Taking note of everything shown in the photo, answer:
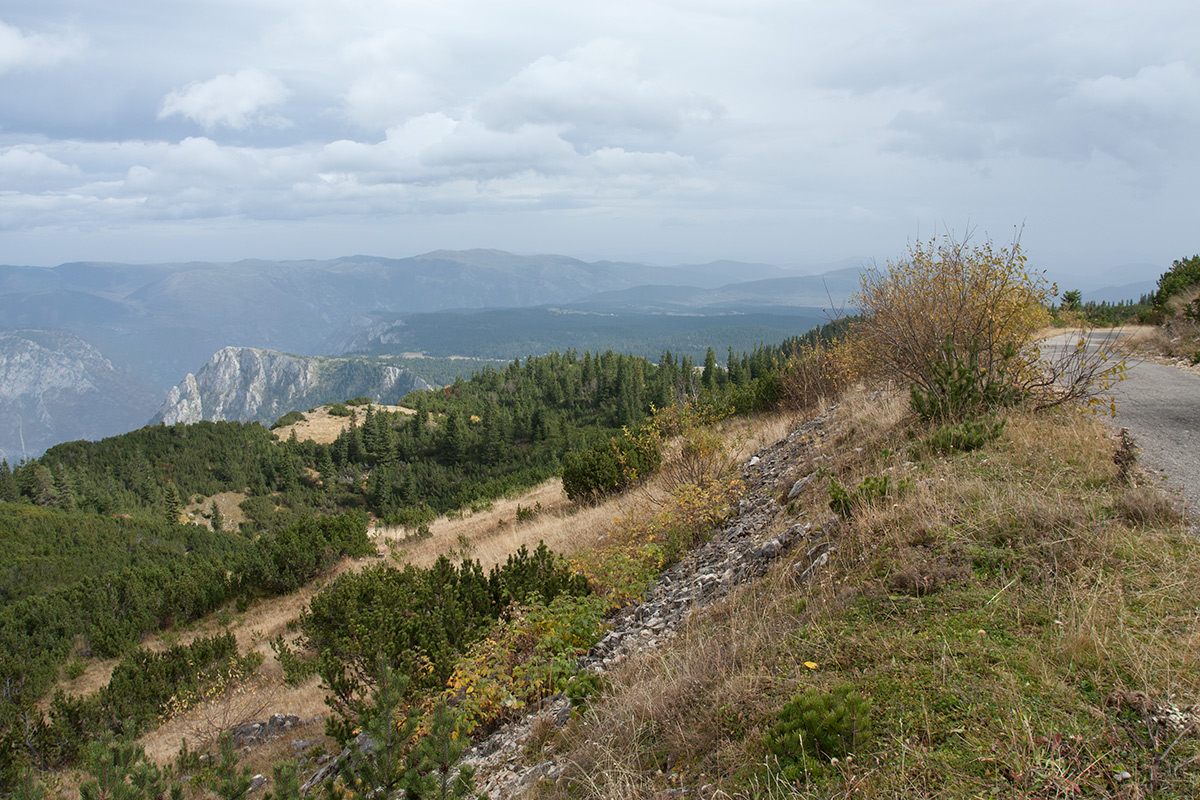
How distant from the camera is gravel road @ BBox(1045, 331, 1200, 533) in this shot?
197 inches

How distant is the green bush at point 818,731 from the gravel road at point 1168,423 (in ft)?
10.4

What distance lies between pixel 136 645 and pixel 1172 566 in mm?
17035

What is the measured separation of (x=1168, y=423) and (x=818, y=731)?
7815 millimetres

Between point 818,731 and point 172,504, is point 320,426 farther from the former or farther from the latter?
point 818,731

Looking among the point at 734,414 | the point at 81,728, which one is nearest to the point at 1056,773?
the point at 81,728

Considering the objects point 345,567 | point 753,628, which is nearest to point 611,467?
point 345,567

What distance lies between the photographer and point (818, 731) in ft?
8.10

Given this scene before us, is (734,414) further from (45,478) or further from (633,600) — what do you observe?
(45,478)

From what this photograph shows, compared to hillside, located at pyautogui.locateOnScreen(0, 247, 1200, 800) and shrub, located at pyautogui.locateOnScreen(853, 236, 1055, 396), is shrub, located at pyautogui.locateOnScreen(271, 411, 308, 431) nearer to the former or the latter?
hillside, located at pyautogui.locateOnScreen(0, 247, 1200, 800)

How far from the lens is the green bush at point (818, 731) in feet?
8.04

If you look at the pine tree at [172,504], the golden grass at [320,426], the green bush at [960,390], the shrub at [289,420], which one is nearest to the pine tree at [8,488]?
the pine tree at [172,504]

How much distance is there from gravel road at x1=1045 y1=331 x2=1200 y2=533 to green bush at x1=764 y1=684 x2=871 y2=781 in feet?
10.4

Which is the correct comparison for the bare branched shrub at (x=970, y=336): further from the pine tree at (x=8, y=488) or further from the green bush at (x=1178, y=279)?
the pine tree at (x=8, y=488)

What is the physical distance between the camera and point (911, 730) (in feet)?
8.29
